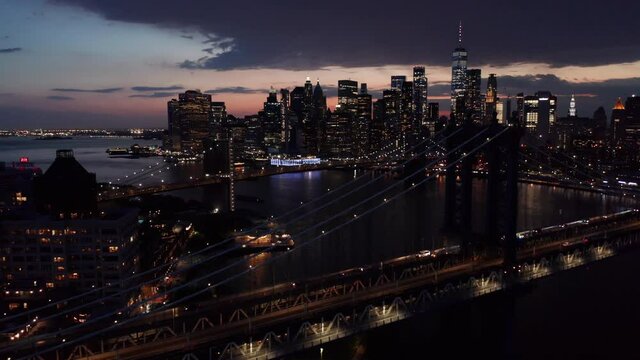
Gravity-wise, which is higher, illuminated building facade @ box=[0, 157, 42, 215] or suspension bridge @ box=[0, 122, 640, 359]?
illuminated building facade @ box=[0, 157, 42, 215]

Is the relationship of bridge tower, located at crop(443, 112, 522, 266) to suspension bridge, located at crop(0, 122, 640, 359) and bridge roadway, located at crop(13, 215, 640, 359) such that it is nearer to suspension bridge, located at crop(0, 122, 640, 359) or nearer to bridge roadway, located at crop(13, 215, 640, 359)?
suspension bridge, located at crop(0, 122, 640, 359)

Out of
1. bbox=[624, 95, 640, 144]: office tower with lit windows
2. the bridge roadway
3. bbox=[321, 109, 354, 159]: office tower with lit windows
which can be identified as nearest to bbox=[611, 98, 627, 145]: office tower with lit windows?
bbox=[624, 95, 640, 144]: office tower with lit windows

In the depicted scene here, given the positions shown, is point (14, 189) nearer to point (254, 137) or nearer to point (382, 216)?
point (382, 216)

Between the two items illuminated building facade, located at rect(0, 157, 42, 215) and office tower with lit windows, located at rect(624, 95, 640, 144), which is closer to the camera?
illuminated building facade, located at rect(0, 157, 42, 215)

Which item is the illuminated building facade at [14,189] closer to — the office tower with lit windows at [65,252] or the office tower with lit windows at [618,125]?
the office tower with lit windows at [65,252]

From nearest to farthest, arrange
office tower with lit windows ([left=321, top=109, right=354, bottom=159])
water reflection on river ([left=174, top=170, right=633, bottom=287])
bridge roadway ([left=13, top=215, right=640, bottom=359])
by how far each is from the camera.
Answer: bridge roadway ([left=13, top=215, right=640, bottom=359]) < water reflection on river ([left=174, top=170, right=633, bottom=287]) < office tower with lit windows ([left=321, top=109, right=354, bottom=159])

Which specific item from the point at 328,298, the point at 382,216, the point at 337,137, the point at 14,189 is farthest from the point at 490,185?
the point at 337,137

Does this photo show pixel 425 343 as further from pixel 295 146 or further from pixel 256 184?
pixel 295 146

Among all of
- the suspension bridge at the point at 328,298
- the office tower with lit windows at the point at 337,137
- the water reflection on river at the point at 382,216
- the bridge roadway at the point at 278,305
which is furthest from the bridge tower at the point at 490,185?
the office tower with lit windows at the point at 337,137

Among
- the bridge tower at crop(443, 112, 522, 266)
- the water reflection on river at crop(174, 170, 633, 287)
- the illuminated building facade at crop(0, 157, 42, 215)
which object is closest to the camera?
the bridge tower at crop(443, 112, 522, 266)

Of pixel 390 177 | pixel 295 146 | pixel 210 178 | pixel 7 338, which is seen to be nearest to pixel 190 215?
pixel 210 178
